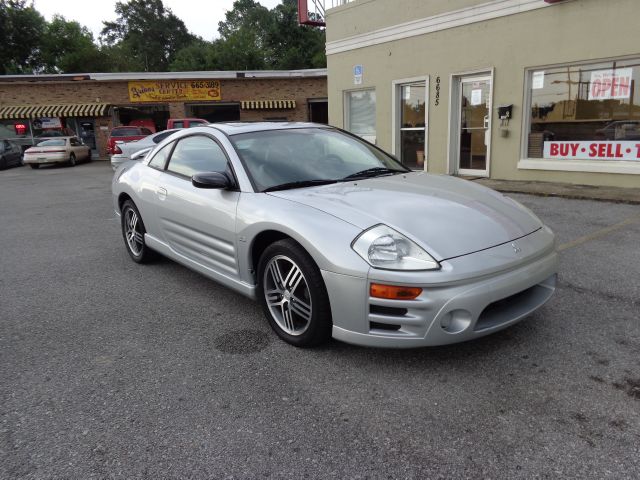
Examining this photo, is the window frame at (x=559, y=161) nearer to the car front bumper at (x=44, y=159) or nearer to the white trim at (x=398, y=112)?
the white trim at (x=398, y=112)

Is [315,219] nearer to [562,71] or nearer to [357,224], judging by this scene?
[357,224]

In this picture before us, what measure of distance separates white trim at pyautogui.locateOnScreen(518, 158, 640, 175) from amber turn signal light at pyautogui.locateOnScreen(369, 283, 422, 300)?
25.5ft

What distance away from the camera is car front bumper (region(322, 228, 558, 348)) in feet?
8.36

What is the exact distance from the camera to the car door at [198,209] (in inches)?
139

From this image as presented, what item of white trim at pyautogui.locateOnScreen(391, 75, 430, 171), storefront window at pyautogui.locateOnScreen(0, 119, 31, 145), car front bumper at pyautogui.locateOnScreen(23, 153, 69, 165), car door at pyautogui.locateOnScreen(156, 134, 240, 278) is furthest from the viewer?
storefront window at pyautogui.locateOnScreen(0, 119, 31, 145)

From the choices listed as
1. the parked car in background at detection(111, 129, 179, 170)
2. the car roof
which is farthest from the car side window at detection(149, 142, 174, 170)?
the parked car in background at detection(111, 129, 179, 170)

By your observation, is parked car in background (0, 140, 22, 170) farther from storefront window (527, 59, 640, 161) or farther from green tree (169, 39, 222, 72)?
green tree (169, 39, 222, 72)

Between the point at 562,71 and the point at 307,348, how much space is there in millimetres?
8573

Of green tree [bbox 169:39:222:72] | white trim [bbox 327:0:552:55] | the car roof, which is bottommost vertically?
the car roof

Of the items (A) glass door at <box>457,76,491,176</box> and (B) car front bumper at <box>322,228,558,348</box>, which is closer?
(B) car front bumper at <box>322,228,558,348</box>

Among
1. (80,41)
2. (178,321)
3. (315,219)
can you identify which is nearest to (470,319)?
(315,219)

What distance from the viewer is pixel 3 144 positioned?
73.7ft

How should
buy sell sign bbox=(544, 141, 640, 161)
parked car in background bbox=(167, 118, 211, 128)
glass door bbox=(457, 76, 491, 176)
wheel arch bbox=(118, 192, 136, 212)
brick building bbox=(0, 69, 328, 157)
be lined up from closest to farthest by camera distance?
wheel arch bbox=(118, 192, 136, 212) < buy sell sign bbox=(544, 141, 640, 161) < glass door bbox=(457, 76, 491, 176) < parked car in background bbox=(167, 118, 211, 128) < brick building bbox=(0, 69, 328, 157)

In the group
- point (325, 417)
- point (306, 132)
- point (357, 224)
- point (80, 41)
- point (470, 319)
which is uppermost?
point (80, 41)
